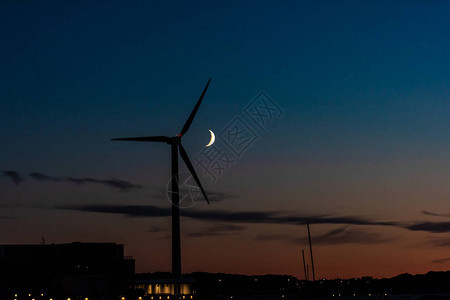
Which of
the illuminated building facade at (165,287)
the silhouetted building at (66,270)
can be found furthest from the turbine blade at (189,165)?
the silhouetted building at (66,270)

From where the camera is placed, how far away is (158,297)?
79.1m

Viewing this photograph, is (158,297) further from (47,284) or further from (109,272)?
(47,284)

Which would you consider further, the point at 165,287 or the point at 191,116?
the point at 165,287

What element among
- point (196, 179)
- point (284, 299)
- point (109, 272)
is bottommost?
point (284, 299)

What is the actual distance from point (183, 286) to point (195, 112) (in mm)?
35241

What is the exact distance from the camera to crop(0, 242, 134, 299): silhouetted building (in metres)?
96.6

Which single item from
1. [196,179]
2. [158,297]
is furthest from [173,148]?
[158,297]

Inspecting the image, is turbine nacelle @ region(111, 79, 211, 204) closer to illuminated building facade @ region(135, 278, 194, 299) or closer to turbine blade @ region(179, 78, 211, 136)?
turbine blade @ region(179, 78, 211, 136)

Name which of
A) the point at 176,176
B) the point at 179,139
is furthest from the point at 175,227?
the point at 179,139

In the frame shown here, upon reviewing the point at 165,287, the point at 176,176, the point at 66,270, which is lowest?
the point at 165,287

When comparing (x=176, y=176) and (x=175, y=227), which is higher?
(x=176, y=176)

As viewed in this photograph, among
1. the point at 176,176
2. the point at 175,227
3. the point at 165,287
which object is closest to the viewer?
the point at 175,227

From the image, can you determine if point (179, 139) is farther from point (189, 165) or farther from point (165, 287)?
point (165, 287)

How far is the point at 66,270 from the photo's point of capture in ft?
324
